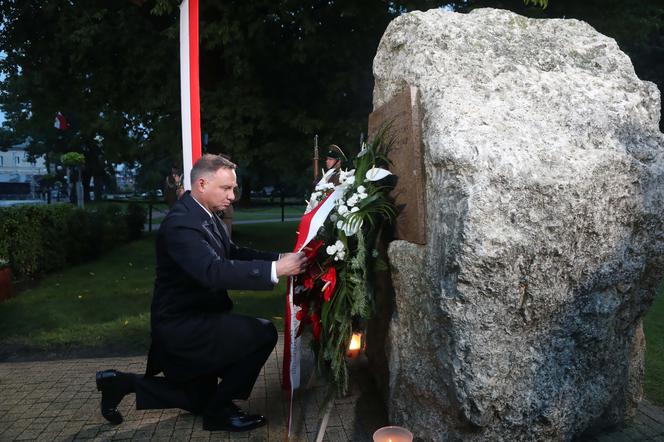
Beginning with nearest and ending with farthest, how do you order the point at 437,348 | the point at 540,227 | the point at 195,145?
the point at 540,227 < the point at 437,348 < the point at 195,145

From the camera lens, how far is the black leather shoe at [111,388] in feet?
11.6

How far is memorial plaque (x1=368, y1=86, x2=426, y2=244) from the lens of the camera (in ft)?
10.4

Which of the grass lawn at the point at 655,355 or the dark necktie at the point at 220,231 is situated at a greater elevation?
the dark necktie at the point at 220,231

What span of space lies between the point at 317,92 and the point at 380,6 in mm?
2419

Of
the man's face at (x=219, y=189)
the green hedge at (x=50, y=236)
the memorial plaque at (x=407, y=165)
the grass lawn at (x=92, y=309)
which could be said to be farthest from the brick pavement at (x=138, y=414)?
the green hedge at (x=50, y=236)

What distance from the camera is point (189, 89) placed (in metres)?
4.04

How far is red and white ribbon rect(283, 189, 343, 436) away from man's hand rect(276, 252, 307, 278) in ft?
0.28

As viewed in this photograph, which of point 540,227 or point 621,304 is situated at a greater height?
point 540,227

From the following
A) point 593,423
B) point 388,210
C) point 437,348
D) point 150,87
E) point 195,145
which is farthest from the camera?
point 150,87

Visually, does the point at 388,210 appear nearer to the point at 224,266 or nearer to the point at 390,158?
the point at 390,158

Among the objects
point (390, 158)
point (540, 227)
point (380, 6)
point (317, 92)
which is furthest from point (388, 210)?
point (317, 92)

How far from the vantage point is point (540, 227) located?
8.79 feet

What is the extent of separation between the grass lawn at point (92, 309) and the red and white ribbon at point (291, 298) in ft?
8.61

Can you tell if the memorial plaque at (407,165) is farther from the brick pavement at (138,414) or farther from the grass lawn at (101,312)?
the grass lawn at (101,312)
